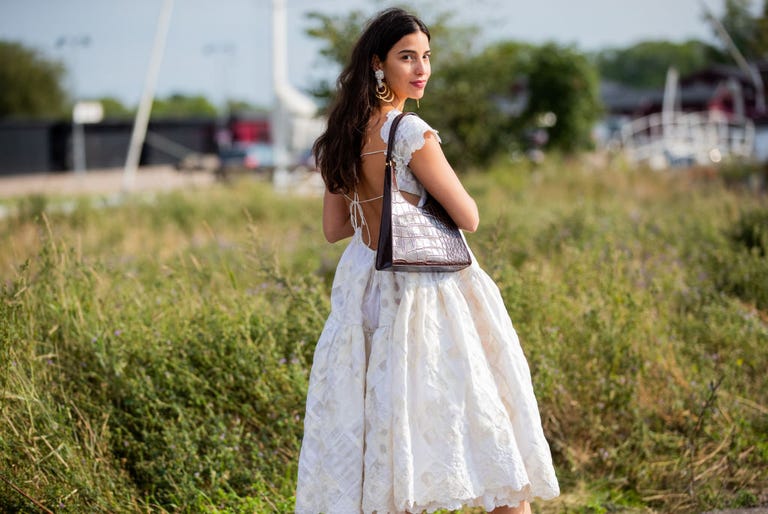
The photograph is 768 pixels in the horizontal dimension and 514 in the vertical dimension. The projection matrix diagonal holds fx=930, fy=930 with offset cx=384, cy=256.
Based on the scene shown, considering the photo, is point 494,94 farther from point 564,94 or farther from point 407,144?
point 407,144

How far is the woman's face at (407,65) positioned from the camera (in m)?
2.98

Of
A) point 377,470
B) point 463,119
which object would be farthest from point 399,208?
point 463,119

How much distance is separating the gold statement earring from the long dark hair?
2cm

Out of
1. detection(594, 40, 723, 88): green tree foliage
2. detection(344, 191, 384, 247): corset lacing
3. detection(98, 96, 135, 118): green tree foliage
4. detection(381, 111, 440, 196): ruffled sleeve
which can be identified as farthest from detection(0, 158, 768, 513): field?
detection(594, 40, 723, 88): green tree foliage

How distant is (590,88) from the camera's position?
19.6m

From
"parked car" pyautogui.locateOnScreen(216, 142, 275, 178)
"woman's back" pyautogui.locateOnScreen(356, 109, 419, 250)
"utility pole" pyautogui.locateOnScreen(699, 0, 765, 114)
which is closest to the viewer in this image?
"woman's back" pyautogui.locateOnScreen(356, 109, 419, 250)

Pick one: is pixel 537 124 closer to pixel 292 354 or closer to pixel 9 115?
pixel 292 354

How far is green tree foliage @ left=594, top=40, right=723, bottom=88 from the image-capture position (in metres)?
133

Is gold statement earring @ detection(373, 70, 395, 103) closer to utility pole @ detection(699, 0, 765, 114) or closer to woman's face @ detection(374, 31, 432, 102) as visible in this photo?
woman's face @ detection(374, 31, 432, 102)

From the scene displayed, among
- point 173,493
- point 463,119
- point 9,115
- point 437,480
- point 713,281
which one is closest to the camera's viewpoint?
point 437,480

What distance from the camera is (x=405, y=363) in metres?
2.83

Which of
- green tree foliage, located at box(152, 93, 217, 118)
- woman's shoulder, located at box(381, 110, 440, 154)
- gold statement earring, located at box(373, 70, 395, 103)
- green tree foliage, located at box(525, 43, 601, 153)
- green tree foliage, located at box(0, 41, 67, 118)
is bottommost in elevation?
woman's shoulder, located at box(381, 110, 440, 154)

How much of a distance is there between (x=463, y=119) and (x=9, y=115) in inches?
2296

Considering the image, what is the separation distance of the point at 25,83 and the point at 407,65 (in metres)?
70.1
